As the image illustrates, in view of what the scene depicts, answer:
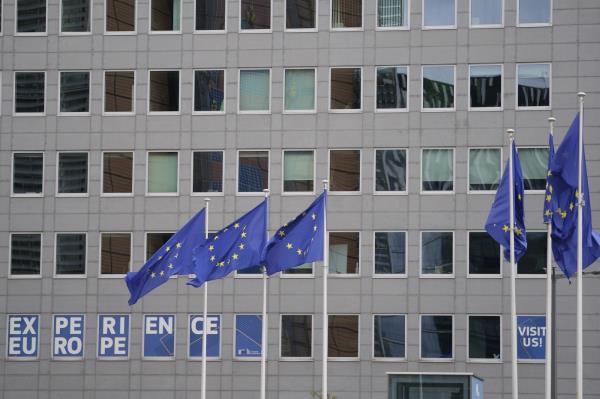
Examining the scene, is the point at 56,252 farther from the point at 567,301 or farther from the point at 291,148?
the point at 567,301

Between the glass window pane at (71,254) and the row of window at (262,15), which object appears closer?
the row of window at (262,15)

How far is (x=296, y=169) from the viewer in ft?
186

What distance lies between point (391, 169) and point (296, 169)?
3904 mm

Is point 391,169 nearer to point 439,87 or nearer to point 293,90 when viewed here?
point 439,87

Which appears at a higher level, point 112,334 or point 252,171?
point 252,171

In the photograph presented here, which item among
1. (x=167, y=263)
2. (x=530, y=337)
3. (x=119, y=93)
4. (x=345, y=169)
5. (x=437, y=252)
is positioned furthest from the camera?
(x=119, y=93)

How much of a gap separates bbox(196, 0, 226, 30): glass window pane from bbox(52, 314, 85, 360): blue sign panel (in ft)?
43.1

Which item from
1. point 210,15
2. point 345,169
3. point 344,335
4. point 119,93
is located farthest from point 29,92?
point 344,335

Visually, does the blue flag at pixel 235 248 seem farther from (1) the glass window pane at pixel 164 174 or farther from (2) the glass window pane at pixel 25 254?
(2) the glass window pane at pixel 25 254

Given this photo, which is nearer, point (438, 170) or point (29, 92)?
point (438, 170)

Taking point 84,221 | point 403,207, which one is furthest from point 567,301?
point 84,221

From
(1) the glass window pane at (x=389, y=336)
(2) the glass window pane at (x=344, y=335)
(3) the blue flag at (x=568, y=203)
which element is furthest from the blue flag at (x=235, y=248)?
(1) the glass window pane at (x=389, y=336)

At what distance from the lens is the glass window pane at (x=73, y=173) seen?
2277 inches

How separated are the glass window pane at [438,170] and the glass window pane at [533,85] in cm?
370
